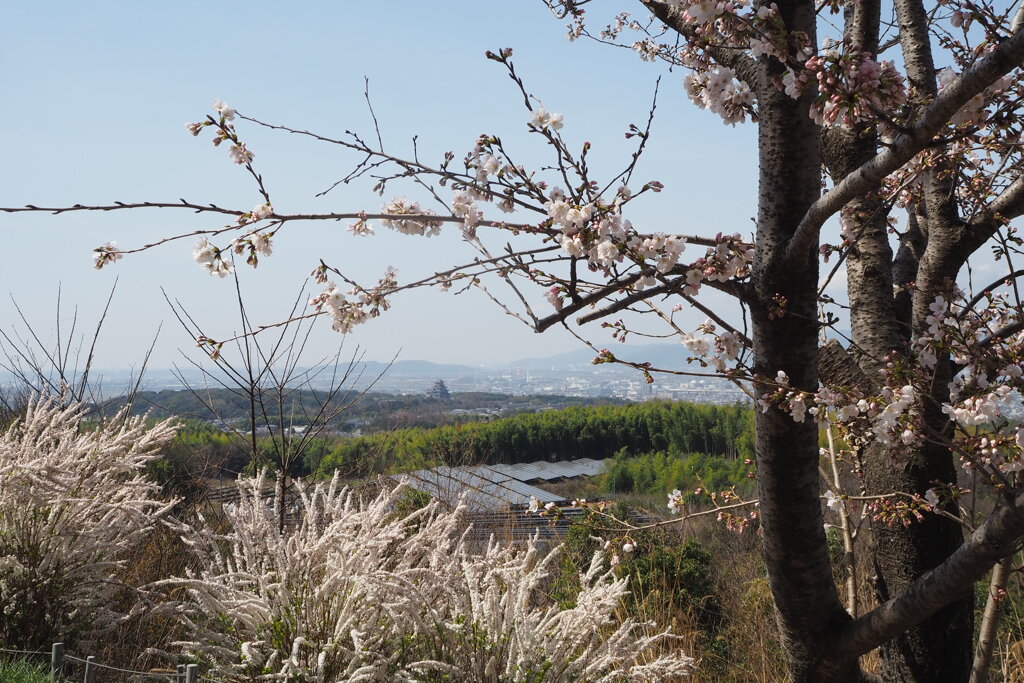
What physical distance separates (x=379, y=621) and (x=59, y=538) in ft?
4.51

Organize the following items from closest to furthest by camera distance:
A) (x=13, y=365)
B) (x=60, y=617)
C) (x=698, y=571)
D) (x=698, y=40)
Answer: (x=698, y=40) → (x=60, y=617) → (x=698, y=571) → (x=13, y=365)

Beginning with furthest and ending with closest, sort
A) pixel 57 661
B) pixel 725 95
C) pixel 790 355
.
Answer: pixel 57 661 → pixel 725 95 → pixel 790 355

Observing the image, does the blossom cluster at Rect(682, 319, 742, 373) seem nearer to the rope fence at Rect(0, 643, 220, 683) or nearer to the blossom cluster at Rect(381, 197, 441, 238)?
the blossom cluster at Rect(381, 197, 441, 238)

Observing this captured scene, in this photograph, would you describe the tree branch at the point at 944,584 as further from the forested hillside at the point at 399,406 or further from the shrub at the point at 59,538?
the forested hillside at the point at 399,406

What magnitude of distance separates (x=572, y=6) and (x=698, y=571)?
4272 millimetres

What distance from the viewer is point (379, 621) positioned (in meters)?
2.28

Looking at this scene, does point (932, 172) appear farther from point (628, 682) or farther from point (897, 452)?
point (628, 682)

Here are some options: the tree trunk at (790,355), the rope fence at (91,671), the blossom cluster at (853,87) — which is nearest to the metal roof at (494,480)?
the rope fence at (91,671)

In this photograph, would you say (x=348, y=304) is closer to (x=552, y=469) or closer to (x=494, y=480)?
(x=494, y=480)

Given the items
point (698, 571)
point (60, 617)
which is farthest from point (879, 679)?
point (698, 571)

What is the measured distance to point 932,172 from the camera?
2373 mm

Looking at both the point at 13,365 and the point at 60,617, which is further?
the point at 13,365

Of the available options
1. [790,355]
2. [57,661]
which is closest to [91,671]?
[57,661]

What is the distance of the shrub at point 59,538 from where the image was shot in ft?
8.63
